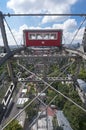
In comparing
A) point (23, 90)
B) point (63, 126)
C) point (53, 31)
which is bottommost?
point (23, 90)

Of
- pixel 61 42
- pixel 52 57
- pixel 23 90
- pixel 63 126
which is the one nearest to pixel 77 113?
pixel 63 126

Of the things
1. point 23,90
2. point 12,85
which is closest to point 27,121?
point 23,90

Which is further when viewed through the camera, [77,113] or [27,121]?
[27,121]

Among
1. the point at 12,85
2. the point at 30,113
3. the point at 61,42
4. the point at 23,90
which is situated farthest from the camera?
the point at 23,90

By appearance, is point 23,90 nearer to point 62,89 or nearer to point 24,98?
point 24,98

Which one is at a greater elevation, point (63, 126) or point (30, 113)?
point (63, 126)

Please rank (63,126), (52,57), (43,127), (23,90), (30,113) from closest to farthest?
(52,57) < (63,126) < (43,127) < (30,113) < (23,90)

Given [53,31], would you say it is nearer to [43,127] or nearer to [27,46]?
[27,46]
